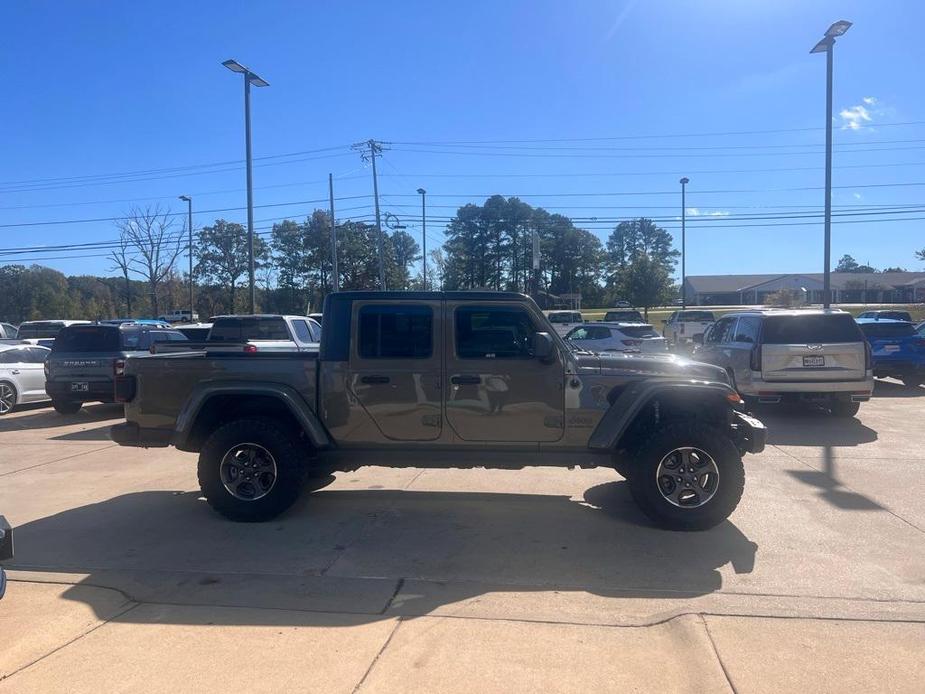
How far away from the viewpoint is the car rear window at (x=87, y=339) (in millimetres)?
13352

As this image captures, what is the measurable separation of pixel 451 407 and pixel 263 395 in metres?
1.63

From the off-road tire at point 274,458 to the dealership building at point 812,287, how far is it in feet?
241

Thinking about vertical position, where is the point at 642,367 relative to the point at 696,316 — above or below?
below

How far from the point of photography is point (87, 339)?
13.4 meters

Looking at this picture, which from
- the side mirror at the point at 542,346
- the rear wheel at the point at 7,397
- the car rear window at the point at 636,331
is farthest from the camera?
the car rear window at the point at 636,331

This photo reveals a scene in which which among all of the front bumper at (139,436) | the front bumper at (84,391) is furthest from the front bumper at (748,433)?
the front bumper at (84,391)

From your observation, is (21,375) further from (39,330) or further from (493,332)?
(39,330)

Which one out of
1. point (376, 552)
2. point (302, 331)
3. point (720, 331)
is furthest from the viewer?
point (302, 331)

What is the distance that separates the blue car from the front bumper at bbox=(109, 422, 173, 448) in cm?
1482

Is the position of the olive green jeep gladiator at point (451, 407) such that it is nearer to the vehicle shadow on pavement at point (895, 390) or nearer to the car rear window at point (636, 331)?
the vehicle shadow on pavement at point (895, 390)

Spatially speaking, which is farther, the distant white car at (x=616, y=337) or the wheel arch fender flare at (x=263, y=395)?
the distant white car at (x=616, y=337)

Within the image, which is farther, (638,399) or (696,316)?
(696,316)

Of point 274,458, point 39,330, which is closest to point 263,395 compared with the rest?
point 274,458

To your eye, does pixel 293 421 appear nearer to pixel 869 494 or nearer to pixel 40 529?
pixel 40 529
